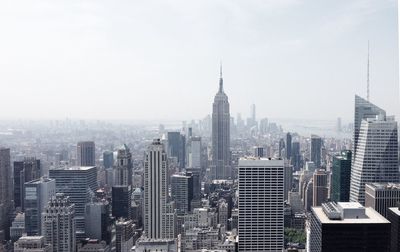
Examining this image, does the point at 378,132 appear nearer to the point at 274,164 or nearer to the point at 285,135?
the point at 274,164

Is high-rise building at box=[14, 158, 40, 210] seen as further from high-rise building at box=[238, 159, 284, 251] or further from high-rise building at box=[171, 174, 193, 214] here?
high-rise building at box=[238, 159, 284, 251]

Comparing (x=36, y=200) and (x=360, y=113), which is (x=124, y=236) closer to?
(x=36, y=200)

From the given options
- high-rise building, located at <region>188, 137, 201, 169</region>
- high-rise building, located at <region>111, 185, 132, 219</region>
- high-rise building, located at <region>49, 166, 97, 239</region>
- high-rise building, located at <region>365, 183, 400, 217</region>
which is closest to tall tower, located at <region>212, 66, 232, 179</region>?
high-rise building, located at <region>188, 137, 201, 169</region>

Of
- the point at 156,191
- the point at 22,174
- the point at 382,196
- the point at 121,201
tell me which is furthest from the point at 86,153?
the point at 382,196

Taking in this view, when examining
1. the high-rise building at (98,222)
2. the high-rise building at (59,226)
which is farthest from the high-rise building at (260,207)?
the high-rise building at (59,226)

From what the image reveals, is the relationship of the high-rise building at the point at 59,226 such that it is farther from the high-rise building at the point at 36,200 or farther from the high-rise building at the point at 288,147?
the high-rise building at the point at 288,147

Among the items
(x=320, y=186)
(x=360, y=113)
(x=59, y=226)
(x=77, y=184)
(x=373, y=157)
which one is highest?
(x=360, y=113)
